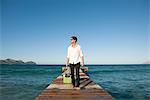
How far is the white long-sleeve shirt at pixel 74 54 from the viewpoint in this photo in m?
10.2

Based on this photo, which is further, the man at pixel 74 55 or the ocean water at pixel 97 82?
the ocean water at pixel 97 82

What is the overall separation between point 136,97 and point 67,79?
360 inches

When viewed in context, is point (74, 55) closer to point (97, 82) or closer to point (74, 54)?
point (74, 54)

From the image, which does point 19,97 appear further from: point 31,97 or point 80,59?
point 80,59

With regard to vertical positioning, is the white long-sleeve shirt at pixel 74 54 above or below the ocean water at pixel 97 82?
above

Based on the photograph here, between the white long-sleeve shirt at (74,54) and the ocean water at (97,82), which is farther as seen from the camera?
the ocean water at (97,82)

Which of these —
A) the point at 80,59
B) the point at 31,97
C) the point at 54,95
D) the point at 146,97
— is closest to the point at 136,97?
the point at 146,97

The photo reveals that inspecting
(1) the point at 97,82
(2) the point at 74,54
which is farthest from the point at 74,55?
(1) the point at 97,82

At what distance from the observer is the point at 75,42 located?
1022 centimetres

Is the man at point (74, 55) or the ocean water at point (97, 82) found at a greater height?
the man at point (74, 55)

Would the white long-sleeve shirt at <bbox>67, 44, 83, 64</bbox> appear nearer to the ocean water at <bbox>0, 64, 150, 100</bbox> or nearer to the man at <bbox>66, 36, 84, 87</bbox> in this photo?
the man at <bbox>66, 36, 84, 87</bbox>

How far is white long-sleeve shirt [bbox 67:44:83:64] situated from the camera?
10.2m

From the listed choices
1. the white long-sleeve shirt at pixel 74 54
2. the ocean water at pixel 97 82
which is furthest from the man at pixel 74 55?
the ocean water at pixel 97 82

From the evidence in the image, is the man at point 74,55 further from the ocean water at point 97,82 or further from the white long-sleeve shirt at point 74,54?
the ocean water at point 97,82
